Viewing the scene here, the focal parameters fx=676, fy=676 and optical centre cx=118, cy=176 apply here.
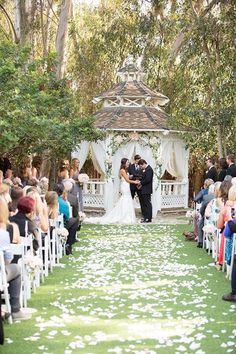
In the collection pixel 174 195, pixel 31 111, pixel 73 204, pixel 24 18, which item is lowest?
pixel 174 195

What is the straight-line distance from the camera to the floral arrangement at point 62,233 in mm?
12398

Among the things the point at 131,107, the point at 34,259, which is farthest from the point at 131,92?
the point at 34,259

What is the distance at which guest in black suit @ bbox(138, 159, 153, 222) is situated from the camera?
20.4 meters

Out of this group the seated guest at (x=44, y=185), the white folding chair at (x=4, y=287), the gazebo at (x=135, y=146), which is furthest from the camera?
the gazebo at (x=135, y=146)

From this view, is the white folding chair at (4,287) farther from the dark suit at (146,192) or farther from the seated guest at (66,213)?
the dark suit at (146,192)

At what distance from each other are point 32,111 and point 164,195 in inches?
358

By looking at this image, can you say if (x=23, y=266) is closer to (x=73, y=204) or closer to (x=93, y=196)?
(x=73, y=204)

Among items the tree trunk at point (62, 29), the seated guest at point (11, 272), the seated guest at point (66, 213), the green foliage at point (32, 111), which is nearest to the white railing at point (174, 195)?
the green foliage at point (32, 111)

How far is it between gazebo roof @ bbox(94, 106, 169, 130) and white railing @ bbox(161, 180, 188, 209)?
82.7 inches

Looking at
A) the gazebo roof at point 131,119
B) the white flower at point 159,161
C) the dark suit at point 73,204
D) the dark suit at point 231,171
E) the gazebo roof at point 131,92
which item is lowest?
the dark suit at point 73,204

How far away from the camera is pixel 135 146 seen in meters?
23.1

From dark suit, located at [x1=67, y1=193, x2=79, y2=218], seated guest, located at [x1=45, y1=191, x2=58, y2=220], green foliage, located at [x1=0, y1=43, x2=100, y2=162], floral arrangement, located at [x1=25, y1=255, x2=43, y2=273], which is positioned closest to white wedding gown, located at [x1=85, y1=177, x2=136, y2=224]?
green foliage, located at [x1=0, y1=43, x2=100, y2=162]

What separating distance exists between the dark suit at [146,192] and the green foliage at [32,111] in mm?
2139

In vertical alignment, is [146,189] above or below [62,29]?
below
